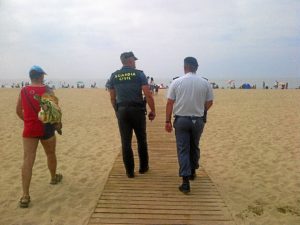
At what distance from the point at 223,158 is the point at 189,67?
3.30m

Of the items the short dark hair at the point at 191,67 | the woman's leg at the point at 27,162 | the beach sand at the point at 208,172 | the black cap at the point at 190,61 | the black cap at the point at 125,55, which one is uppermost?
the black cap at the point at 125,55

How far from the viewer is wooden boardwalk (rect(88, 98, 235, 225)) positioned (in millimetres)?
4332

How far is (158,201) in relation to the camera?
4867 mm

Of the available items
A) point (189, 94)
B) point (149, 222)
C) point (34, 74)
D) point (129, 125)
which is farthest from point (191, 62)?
point (149, 222)

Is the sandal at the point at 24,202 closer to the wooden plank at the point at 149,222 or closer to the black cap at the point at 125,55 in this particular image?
the wooden plank at the point at 149,222

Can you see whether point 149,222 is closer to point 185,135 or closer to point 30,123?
point 185,135

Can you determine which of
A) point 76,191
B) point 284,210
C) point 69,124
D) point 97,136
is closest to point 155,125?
point 97,136

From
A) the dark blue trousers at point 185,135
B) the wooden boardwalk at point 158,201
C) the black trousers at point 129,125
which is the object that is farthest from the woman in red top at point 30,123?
the dark blue trousers at point 185,135

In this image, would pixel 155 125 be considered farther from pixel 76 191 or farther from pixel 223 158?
pixel 76 191

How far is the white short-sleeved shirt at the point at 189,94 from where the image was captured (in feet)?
16.7

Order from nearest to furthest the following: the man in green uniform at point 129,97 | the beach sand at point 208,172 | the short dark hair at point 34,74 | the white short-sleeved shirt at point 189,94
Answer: the beach sand at point 208,172 → the short dark hair at point 34,74 → the white short-sleeved shirt at point 189,94 → the man in green uniform at point 129,97

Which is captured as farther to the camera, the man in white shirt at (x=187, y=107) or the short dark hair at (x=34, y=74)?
the man in white shirt at (x=187, y=107)

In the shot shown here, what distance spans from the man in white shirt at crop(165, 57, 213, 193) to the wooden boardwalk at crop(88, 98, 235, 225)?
328 mm

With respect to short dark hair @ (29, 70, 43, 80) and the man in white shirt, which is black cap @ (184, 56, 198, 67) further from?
short dark hair @ (29, 70, 43, 80)
